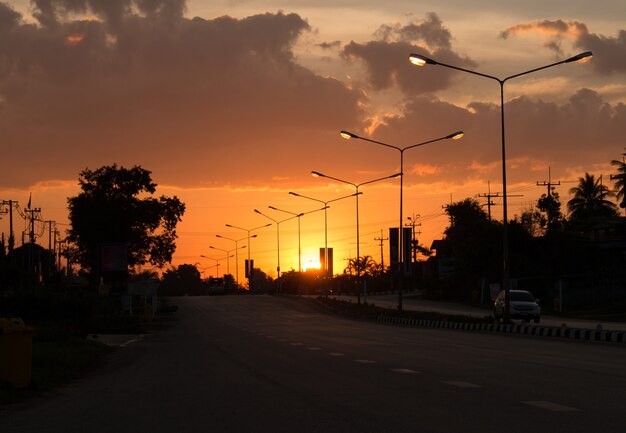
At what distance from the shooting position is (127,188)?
90812 millimetres

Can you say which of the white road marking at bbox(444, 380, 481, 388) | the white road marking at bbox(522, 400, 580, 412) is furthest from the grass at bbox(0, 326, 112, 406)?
the white road marking at bbox(522, 400, 580, 412)

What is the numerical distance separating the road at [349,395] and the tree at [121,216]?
67.0 metres

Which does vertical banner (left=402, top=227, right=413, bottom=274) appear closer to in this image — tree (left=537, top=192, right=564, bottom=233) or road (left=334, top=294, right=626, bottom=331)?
road (left=334, top=294, right=626, bottom=331)

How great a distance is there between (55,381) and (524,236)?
80.7m

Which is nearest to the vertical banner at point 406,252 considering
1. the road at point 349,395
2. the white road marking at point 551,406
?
the road at point 349,395

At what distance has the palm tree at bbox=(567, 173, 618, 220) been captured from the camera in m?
111

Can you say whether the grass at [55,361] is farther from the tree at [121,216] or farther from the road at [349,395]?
the tree at [121,216]

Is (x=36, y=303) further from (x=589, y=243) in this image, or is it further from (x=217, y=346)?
(x=589, y=243)

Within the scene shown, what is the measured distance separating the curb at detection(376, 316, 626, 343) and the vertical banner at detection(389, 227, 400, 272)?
6.02m

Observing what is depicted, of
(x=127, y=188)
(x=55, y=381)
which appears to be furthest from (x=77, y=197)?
(x=55, y=381)

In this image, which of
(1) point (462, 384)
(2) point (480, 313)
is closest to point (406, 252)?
(2) point (480, 313)

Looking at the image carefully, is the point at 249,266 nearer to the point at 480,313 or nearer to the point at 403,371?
the point at 480,313

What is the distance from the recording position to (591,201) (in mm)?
111688

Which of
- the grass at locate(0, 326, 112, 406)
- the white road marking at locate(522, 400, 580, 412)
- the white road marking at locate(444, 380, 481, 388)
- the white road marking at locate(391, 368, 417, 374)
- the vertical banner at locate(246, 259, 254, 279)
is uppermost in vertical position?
the vertical banner at locate(246, 259, 254, 279)
